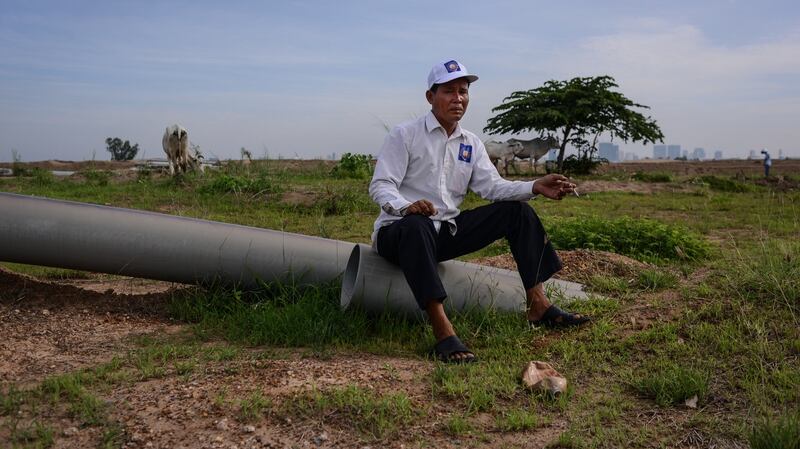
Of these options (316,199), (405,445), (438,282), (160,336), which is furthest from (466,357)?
(316,199)

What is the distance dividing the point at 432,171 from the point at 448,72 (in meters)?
0.55

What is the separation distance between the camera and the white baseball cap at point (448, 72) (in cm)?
385

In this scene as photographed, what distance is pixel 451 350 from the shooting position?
3.56 metres

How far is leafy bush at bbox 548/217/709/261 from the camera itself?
618 centimetres

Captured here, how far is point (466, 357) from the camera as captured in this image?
3.55m

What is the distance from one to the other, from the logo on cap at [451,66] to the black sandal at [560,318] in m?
1.41

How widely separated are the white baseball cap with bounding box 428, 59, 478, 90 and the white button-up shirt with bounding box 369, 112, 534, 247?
247mm

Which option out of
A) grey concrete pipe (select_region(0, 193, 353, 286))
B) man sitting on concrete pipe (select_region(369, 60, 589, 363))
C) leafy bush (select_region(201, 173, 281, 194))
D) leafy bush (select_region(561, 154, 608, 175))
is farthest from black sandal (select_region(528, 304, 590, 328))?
leafy bush (select_region(561, 154, 608, 175))

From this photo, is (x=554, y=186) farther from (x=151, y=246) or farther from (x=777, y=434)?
(x=151, y=246)

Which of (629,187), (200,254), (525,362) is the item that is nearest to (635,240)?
(525,362)

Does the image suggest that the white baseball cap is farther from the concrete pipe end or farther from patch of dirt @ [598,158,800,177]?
patch of dirt @ [598,158,800,177]

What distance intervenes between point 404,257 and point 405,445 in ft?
3.90

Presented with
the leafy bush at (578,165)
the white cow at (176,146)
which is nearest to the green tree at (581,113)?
the leafy bush at (578,165)

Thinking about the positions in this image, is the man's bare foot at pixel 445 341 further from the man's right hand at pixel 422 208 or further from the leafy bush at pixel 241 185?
the leafy bush at pixel 241 185
